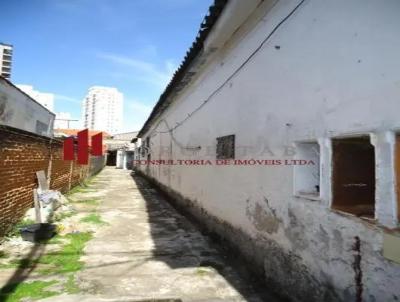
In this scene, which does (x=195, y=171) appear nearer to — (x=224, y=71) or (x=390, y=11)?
(x=224, y=71)

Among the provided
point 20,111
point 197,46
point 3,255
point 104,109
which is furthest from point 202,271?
point 104,109

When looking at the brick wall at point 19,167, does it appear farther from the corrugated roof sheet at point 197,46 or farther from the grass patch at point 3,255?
the corrugated roof sheet at point 197,46

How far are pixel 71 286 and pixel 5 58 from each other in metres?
29.6

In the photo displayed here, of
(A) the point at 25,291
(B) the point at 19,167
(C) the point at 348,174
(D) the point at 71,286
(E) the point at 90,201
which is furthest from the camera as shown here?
(E) the point at 90,201

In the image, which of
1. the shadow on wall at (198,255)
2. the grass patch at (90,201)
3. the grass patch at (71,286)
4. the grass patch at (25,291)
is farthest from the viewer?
the grass patch at (90,201)

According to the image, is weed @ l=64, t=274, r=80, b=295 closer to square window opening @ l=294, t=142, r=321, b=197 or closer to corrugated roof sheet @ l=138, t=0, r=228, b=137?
square window opening @ l=294, t=142, r=321, b=197

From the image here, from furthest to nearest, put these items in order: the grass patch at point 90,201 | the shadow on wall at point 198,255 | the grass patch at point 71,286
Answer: the grass patch at point 90,201 → the shadow on wall at point 198,255 → the grass patch at point 71,286

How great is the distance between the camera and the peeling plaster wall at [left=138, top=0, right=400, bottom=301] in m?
2.37

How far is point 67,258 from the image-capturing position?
4.86 m

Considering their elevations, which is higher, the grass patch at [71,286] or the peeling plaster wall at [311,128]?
the peeling plaster wall at [311,128]

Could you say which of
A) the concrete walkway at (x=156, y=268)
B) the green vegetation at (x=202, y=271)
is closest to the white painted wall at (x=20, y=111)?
the concrete walkway at (x=156, y=268)

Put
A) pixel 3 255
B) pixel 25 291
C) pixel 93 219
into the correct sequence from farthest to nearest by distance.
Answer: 1. pixel 93 219
2. pixel 3 255
3. pixel 25 291

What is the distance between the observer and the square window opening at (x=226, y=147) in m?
5.58

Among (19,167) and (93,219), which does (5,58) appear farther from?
(19,167)
